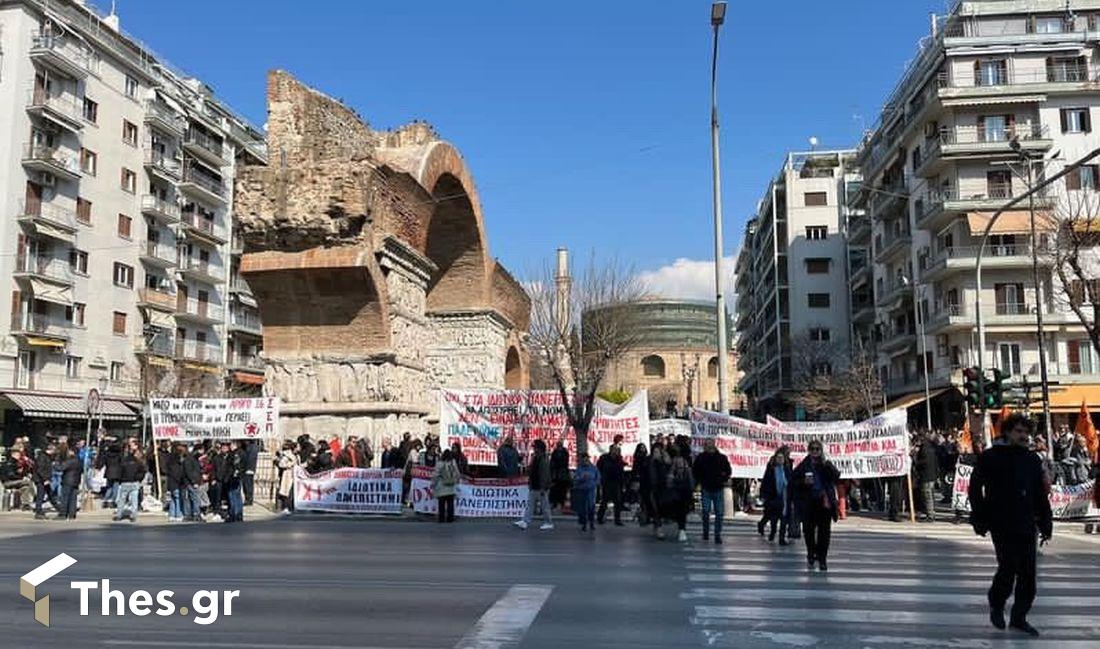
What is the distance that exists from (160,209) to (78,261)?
7.37 metres

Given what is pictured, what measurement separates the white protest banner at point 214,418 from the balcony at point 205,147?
129 feet

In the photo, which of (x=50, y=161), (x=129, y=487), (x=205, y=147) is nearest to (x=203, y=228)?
(x=205, y=147)

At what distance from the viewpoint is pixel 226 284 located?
58.2m

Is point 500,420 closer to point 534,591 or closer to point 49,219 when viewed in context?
point 534,591

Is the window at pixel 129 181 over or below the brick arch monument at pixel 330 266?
over

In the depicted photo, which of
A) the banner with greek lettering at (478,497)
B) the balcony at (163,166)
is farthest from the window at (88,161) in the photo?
the banner with greek lettering at (478,497)

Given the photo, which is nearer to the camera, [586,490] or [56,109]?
[586,490]

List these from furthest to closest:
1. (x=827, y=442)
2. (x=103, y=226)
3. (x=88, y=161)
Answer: (x=103, y=226) < (x=88, y=161) < (x=827, y=442)

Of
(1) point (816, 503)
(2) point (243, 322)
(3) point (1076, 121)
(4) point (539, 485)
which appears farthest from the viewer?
(2) point (243, 322)

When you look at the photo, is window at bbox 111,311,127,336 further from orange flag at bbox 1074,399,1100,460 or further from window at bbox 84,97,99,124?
orange flag at bbox 1074,399,1100,460

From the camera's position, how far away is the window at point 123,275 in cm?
4678

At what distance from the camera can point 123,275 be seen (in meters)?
47.5

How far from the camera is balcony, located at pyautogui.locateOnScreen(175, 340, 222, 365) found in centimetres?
5256

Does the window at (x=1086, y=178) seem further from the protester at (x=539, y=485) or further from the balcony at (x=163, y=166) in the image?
the balcony at (x=163, y=166)
